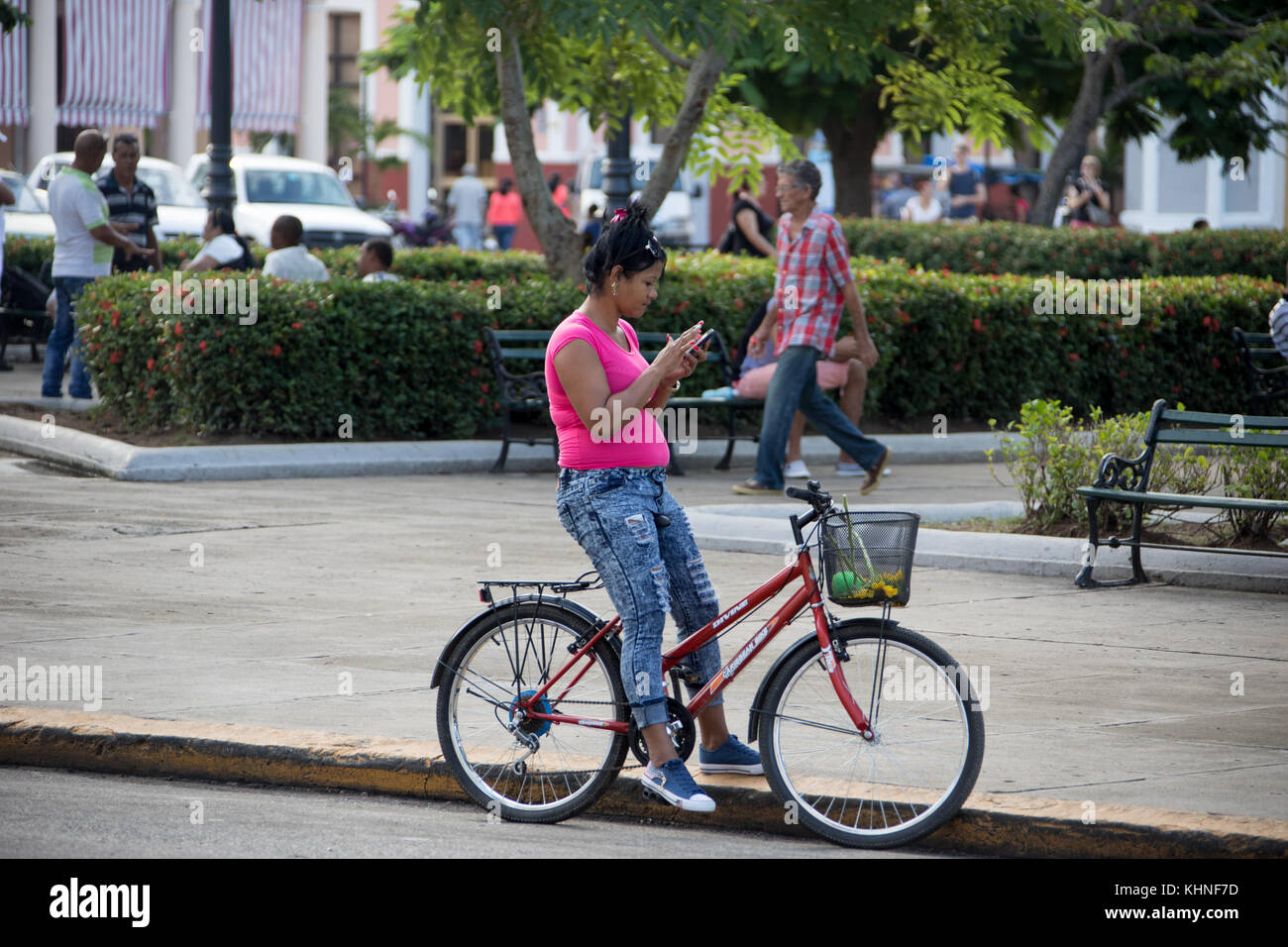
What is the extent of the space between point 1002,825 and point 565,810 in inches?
50.6

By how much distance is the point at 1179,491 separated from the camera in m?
10.3

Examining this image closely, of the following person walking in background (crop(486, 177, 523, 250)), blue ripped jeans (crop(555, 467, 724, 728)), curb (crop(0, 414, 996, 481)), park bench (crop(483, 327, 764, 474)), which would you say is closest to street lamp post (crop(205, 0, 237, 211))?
curb (crop(0, 414, 996, 481))

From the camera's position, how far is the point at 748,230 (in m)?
20.5

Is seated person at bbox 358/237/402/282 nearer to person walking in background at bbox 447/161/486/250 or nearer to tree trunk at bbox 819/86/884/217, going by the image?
tree trunk at bbox 819/86/884/217

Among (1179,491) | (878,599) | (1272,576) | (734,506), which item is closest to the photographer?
(878,599)

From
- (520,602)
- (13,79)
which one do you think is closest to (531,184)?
(520,602)

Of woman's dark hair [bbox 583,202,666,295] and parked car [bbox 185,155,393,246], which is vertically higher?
parked car [bbox 185,155,393,246]

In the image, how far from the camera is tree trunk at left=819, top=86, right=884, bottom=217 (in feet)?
93.6

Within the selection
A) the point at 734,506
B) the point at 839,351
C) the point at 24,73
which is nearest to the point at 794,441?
the point at 839,351

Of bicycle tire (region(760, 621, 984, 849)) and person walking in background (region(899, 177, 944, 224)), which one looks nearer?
bicycle tire (region(760, 621, 984, 849))

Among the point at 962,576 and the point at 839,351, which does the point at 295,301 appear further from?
the point at 962,576

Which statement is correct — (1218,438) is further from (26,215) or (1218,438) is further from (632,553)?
(26,215)

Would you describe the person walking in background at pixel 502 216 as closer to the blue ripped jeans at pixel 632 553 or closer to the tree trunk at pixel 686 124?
the tree trunk at pixel 686 124

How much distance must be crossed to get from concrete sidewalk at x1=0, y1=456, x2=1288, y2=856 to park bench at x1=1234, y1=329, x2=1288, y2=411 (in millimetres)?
3670
